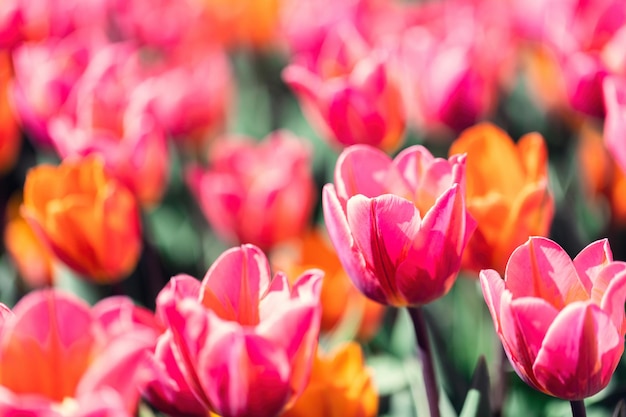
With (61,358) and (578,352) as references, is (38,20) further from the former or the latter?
(578,352)

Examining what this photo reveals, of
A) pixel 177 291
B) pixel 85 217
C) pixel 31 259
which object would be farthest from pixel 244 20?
pixel 177 291

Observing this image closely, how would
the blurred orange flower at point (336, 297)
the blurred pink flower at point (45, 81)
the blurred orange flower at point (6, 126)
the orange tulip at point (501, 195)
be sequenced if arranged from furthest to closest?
the blurred orange flower at point (6, 126) < the blurred pink flower at point (45, 81) < the blurred orange flower at point (336, 297) < the orange tulip at point (501, 195)

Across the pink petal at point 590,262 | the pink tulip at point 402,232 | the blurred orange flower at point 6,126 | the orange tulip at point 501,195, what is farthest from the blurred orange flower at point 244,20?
the pink petal at point 590,262

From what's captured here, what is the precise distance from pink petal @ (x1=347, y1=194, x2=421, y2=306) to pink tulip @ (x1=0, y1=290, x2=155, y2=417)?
0.14 m

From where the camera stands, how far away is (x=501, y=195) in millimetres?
656

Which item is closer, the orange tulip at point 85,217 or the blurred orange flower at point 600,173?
the orange tulip at point 85,217

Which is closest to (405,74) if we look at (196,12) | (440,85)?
(440,85)

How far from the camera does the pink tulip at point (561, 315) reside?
0.45 metres

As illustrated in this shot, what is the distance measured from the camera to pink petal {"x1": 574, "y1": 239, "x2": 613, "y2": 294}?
50 cm

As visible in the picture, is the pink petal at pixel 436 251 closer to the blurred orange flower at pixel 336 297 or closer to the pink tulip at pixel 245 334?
the pink tulip at pixel 245 334

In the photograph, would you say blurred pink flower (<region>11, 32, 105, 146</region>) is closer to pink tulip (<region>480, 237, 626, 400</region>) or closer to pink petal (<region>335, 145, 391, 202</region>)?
pink petal (<region>335, 145, 391, 202</region>)

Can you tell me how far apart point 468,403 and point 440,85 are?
1.20 feet

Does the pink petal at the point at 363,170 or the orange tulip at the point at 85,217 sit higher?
the pink petal at the point at 363,170

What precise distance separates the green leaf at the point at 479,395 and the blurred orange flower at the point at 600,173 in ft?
1.03
